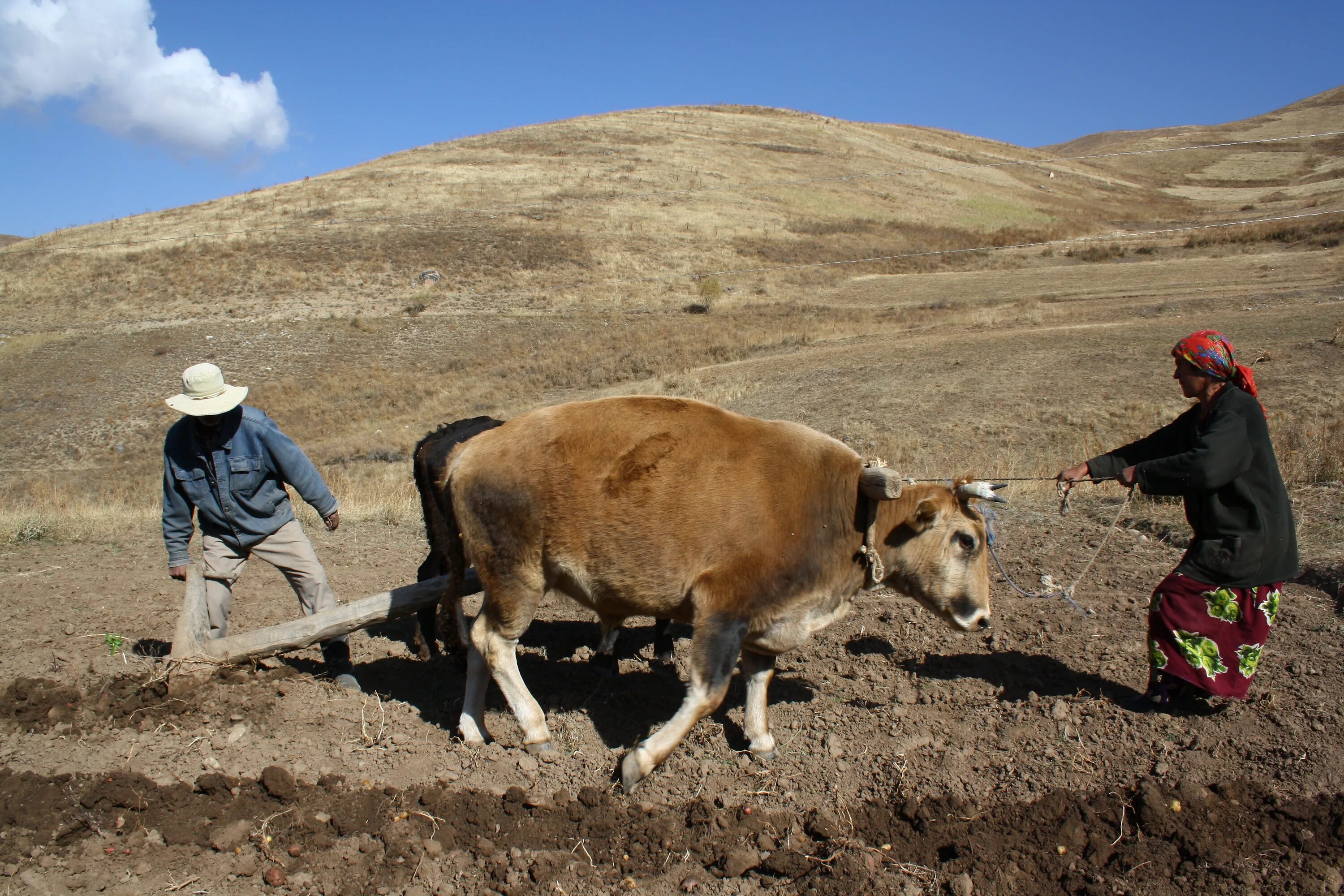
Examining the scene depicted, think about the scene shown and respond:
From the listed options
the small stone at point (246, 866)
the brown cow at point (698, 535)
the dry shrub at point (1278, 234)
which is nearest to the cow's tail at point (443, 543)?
the brown cow at point (698, 535)

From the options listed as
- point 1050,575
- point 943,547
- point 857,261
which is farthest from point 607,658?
point 857,261

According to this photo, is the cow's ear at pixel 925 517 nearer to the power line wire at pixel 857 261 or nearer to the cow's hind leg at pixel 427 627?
the cow's hind leg at pixel 427 627

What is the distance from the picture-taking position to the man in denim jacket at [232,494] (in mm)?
5395

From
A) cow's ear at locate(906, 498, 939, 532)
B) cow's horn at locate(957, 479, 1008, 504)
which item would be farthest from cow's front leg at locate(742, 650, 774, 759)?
cow's horn at locate(957, 479, 1008, 504)

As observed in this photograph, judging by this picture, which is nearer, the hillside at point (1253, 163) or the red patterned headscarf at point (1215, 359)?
the red patterned headscarf at point (1215, 359)

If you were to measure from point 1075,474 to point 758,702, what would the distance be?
2.20m

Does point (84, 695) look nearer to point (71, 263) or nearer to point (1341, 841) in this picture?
point (1341, 841)

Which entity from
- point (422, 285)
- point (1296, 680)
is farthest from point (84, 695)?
point (422, 285)

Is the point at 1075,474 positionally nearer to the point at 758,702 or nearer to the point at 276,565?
the point at 758,702

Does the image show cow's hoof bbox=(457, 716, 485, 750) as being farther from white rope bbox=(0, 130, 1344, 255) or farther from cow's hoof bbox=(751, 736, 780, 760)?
white rope bbox=(0, 130, 1344, 255)

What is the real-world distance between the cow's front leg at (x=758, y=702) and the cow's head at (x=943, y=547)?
3.03 feet

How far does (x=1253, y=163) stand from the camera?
78.2 metres

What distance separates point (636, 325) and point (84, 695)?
2605cm

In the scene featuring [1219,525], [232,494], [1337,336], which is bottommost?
[1337,336]
